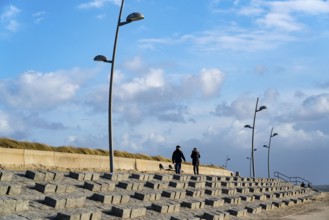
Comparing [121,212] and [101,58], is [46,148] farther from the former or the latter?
[121,212]

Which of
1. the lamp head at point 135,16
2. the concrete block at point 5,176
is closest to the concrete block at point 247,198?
the lamp head at point 135,16

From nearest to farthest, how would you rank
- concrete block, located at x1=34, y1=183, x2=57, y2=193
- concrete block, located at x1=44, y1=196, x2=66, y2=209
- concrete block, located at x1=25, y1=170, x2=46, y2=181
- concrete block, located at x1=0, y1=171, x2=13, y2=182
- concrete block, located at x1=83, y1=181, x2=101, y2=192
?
1. concrete block, located at x1=44, y1=196, x2=66, y2=209
2. concrete block, located at x1=34, y1=183, x2=57, y2=193
3. concrete block, located at x1=0, y1=171, x2=13, y2=182
4. concrete block, located at x1=25, y1=170, x2=46, y2=181
5. concrete block, located at x1=83, y1=181, x2=101, y2=192

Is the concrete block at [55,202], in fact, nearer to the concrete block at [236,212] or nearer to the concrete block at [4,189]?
the concrete block at [4,189]

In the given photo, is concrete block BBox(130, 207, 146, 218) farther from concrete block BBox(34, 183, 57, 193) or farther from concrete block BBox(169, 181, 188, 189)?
concrete block BBox(169, 181, 188, 189)

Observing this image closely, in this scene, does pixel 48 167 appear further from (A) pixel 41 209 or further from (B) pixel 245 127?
(B) pixel 245 127

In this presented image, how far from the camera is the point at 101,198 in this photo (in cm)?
1519

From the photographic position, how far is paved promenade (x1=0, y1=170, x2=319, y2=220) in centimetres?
1244

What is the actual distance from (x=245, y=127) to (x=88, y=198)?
32007 mm

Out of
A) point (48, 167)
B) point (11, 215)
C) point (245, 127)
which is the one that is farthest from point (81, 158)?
point (245, 127)

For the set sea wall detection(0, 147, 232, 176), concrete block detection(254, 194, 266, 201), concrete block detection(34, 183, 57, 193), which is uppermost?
sea wall detection(0, 147, 232, 176)

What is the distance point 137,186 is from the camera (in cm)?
1930

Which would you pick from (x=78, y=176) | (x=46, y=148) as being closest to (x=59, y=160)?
(x=46, y=148)

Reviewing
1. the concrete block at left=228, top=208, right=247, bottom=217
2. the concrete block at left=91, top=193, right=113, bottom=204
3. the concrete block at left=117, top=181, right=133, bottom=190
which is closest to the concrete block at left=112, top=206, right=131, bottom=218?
the concrete block at left=91, top=193, right=113, bottom=204

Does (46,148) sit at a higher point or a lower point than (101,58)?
lower
